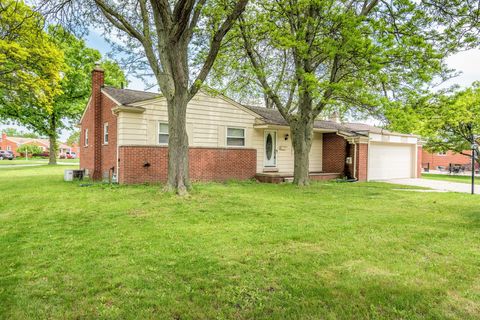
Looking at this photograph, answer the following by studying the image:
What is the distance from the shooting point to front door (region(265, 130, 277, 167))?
15867 millimetres

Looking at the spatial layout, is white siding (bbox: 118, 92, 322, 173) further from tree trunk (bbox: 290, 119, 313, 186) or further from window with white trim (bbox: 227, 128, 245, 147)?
tree trunk (bbox: 290, 119, 313, 186)

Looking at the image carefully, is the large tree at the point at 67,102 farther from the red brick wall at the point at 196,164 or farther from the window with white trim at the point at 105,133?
the red brick wall at the point at 196,164

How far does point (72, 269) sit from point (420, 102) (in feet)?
36.1

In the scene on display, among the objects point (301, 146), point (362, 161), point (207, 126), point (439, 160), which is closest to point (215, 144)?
point (207, 126)

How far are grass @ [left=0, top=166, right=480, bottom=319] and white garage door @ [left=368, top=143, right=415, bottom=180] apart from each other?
10091 mm

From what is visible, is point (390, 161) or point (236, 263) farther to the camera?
point (390, 161)

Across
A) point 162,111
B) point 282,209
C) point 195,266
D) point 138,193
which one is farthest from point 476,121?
point 195,266

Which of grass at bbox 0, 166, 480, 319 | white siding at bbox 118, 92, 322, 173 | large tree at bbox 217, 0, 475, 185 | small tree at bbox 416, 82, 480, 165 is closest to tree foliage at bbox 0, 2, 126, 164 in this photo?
white siding at bbox 118, 92, 322, 173

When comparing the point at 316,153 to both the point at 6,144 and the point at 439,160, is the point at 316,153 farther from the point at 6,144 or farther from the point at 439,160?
the point at 6,144

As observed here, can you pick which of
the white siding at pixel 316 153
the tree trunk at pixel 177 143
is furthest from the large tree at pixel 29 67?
the white siding at pixel 316 153

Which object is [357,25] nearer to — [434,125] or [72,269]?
[434,125]

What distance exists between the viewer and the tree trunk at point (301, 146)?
12820mm

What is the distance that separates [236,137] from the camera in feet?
48.5

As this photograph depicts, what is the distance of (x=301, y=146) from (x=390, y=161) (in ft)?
28.2
